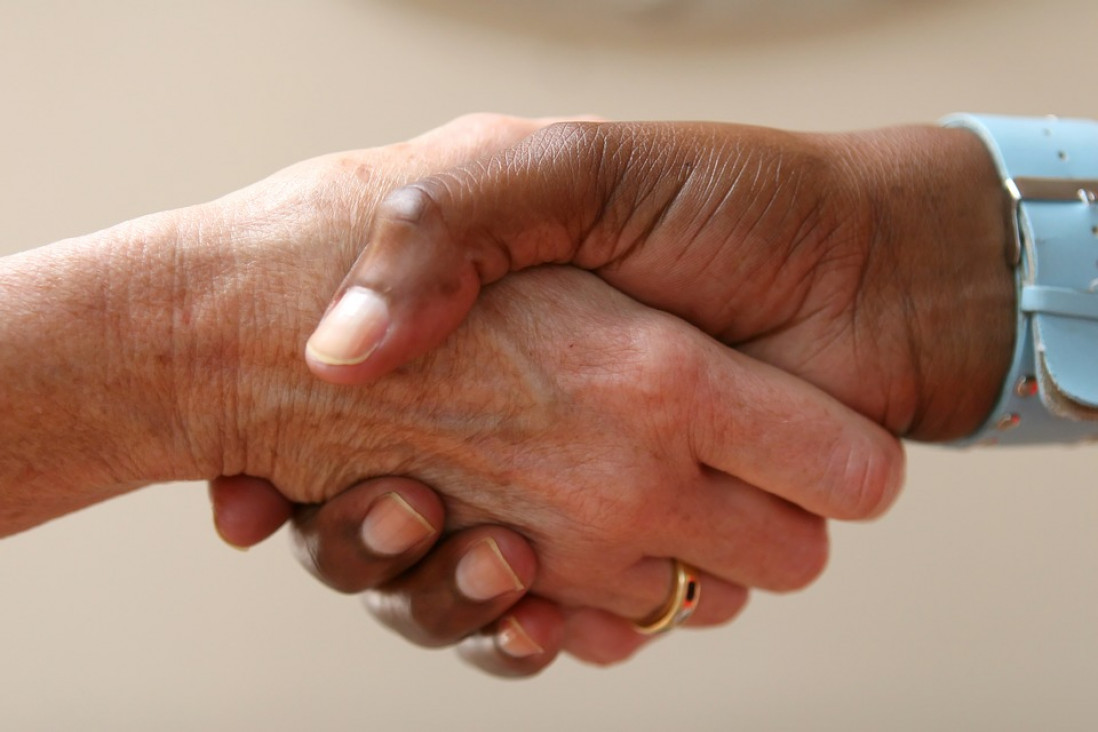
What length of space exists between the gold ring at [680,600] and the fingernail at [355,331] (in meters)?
0.47

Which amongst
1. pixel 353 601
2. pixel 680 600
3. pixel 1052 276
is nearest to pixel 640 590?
pixel 680 600

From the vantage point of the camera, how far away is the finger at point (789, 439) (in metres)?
0.83

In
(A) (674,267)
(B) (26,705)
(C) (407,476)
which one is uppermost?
(A) (674,267)

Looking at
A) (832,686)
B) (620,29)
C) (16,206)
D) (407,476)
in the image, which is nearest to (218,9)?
(16,206)

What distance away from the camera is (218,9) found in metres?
1.45

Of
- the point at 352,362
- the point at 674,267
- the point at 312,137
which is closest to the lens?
the point at 352,362

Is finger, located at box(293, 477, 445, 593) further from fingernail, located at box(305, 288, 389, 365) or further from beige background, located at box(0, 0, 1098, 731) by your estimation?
beige background, located at box(0, 0, 1098, 731)

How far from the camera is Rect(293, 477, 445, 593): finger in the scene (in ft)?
2.86

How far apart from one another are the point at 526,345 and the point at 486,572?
0.79ft

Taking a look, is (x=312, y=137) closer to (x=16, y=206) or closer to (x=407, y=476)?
(x=16, y=206)

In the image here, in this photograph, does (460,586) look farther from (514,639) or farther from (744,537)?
(744,537)

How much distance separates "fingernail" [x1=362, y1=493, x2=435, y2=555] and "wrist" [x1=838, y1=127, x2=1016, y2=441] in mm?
472

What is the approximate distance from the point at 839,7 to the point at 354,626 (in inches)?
52.5

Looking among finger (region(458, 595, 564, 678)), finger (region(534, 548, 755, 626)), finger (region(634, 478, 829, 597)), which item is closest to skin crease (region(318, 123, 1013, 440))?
finger (region(634, 478, 829, 597))
